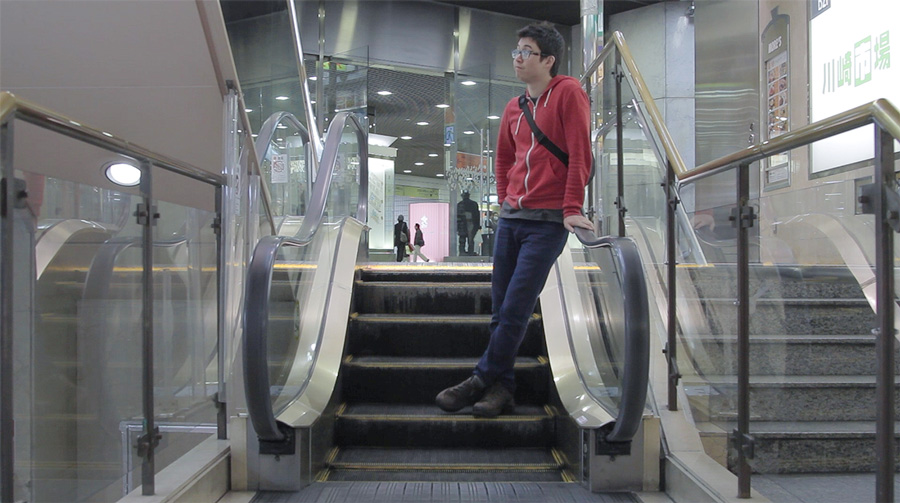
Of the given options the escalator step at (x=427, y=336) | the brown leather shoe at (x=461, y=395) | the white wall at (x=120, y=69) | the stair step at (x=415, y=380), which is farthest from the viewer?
the white wall at (x=120, y=69)

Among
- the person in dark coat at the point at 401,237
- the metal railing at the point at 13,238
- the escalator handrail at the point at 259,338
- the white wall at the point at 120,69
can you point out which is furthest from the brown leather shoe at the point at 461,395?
the person in dark coat at the point at 401,237

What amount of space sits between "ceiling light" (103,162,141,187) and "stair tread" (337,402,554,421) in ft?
4.70

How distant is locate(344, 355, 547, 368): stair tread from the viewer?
352 cm

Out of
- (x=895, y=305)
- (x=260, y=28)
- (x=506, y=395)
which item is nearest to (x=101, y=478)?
(x=506, y=395)

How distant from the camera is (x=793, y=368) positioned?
2.45 m

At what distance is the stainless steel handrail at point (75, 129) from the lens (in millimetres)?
1622

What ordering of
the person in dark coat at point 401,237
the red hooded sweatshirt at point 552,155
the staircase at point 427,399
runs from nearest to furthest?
the red hooded sweatshirt at point 552,155, the staircase at point 427,399, the person in dark coat at point 401,237

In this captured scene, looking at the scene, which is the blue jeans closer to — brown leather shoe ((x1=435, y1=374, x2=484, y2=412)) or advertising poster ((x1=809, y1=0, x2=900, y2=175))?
brown leather shoe ((x1=435, y1=374, x2=484, y2=412))

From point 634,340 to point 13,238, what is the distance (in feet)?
6.30

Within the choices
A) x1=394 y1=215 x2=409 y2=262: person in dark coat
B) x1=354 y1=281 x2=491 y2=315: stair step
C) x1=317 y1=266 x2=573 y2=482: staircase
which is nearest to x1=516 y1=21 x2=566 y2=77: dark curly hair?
x1=317 y1=266 x2=573 y2=482: staircase

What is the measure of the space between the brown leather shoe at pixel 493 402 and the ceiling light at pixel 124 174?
5.54ft

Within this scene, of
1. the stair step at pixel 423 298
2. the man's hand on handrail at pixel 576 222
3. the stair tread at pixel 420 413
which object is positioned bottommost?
the stair tread at pixel 420 413

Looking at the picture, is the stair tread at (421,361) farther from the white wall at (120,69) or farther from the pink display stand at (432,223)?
the pink display stand at (432,223)

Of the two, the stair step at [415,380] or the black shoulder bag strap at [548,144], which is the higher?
the black shoulder bag strap at [548,144]
